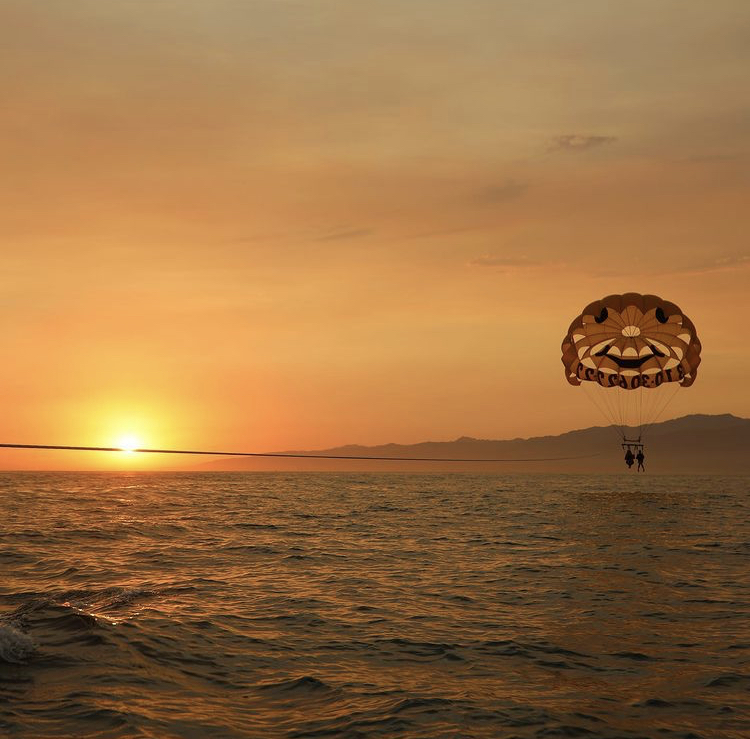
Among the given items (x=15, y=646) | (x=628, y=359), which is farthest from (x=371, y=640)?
(x=628, y=359)

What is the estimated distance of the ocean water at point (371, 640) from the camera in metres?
11.9

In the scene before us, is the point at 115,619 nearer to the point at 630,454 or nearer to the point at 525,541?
the point at 525,541

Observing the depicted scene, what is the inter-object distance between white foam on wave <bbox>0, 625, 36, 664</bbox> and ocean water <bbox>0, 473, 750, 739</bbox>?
5cm

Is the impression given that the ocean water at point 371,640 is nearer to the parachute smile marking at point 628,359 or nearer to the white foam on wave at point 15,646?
the white foam on wave at point 15,646

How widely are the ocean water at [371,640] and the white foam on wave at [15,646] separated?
5 cm

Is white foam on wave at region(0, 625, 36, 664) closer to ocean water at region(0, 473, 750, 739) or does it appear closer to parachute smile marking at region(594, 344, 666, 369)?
ocean water at region(0, 473, 750, 739)

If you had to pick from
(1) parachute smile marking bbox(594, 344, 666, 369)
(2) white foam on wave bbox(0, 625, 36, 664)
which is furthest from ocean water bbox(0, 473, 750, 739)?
(1) parachute smile marking bbox(594, 344, 666, 369)

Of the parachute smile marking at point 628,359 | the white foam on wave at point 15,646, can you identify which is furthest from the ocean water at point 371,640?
the parachute smile marking at point 628,359

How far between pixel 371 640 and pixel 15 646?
6777 millimetres

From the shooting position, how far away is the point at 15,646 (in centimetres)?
1493

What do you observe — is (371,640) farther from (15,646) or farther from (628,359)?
(628,359)

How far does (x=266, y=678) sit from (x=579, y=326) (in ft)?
136

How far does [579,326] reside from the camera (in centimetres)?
5153

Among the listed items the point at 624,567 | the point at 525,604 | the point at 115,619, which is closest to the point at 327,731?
the point at 115,619
